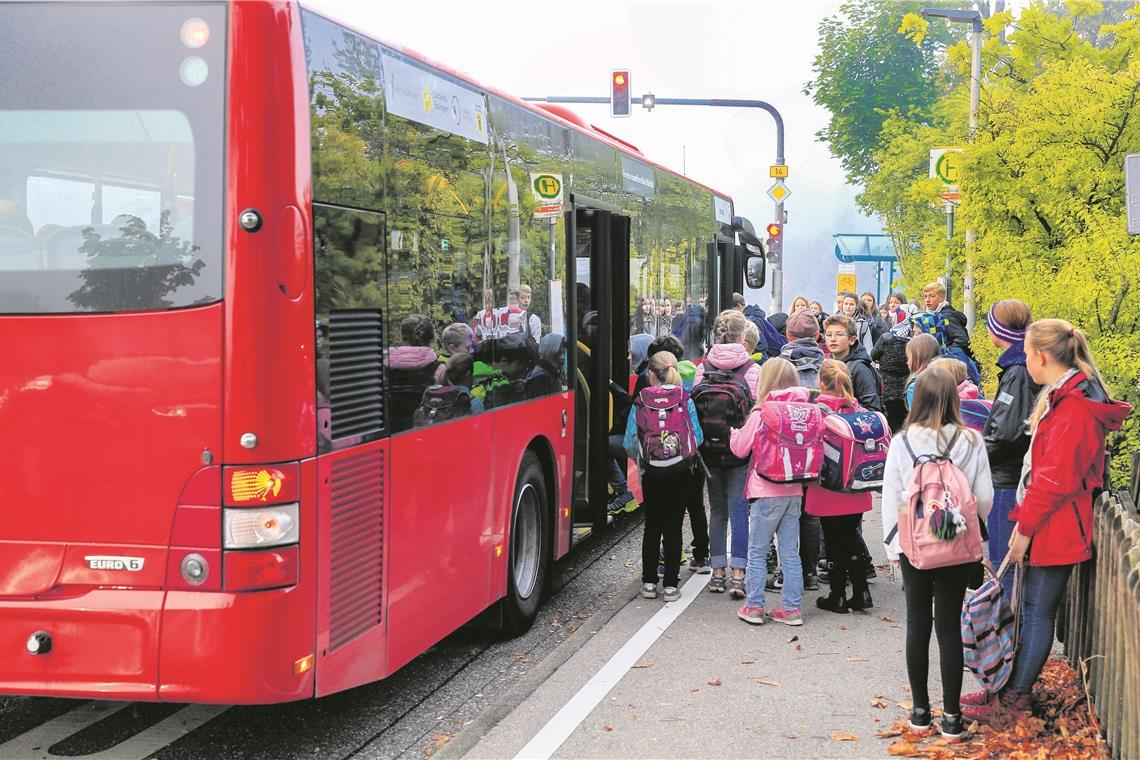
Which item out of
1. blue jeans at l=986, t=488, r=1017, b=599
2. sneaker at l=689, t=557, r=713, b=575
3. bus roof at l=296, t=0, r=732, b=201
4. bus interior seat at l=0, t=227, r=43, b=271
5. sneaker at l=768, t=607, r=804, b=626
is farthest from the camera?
sneaker at l=689, t=557, r=713, b=575

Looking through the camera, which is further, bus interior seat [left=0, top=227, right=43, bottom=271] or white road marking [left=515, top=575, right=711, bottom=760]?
white road marking [left=515, top=575, right=711, bottom=760]

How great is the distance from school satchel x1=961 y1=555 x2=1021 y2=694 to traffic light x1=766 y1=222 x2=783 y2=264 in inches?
930

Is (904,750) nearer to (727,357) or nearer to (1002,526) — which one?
(1002,526)

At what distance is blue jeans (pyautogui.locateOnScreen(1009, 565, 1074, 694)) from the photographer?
5.74 m

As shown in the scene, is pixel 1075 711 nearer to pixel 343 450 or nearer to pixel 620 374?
pixel 343 450

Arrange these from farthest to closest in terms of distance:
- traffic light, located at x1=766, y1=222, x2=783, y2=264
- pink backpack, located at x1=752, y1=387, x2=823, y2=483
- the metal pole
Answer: traffic light, located at x1=766, y1=222, x2=783, y2=264
the metal pole
pink backpack, located at x1=752, y1=387, x2=823, y2=483

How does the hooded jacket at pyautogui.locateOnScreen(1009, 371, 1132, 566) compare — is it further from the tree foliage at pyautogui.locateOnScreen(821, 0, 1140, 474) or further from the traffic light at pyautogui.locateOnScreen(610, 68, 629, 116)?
the traffic light at pyautogui.locateOnScreen(610, 68, 629, 116)

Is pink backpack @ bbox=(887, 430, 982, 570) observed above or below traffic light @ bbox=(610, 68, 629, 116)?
below

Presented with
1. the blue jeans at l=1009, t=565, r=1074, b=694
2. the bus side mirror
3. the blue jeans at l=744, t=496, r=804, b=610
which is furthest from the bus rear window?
the bus side mirror

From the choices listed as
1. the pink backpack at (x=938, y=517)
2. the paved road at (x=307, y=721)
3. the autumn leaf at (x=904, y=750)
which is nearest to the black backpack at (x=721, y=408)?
the paved road at (x=307, y=721)

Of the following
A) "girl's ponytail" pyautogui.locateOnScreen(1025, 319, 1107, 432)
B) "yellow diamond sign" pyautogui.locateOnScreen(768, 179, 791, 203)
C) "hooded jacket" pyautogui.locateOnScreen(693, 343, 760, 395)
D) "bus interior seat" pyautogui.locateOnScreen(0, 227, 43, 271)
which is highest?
"yellow diamond sign" pyautogui.locateOnScreen(768, 179, 791, 203)

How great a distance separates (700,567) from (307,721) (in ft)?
13.5

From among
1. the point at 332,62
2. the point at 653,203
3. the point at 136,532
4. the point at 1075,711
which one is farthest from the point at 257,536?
the point at 653,203

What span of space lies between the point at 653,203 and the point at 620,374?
232 cm
